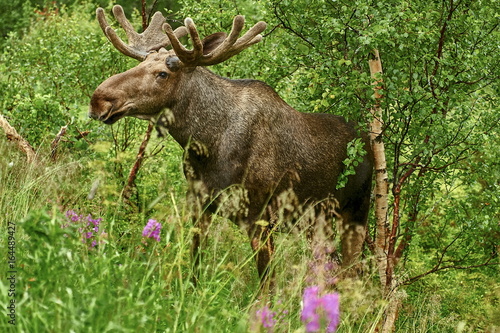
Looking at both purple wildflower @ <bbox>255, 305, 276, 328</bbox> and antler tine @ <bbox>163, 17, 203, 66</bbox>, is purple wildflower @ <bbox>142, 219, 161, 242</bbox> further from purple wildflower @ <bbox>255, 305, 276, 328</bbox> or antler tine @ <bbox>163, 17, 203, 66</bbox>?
antler tine @ <bbox>163, 17, 203, 66</bbox>

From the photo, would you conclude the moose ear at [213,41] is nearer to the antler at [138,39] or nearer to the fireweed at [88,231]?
the antler at [138,39]

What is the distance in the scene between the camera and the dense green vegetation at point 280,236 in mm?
3473

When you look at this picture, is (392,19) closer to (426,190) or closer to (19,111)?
(426,190)

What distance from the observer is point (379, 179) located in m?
6.58

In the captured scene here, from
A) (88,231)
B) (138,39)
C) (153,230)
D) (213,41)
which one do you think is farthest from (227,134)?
(153,230)

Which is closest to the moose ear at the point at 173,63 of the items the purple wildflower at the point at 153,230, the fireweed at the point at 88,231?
the fireweed at the point at 88,231

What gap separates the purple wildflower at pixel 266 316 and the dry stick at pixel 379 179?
9.01 ft

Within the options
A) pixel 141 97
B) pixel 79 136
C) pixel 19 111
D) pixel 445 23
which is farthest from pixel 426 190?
pixel 19 111

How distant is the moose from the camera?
19.1 feet

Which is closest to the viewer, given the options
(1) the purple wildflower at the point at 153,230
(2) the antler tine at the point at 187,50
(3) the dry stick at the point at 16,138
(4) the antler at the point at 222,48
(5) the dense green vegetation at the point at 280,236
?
(5) the dense green vegetation at the point at 280,236

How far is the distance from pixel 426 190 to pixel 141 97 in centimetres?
310

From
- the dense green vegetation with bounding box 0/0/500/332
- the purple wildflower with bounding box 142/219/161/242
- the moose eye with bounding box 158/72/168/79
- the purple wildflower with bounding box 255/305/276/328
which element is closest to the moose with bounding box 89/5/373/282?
the moose eye with bounding box 158/72/168/79

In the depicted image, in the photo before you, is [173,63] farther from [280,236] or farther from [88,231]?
[88,231]

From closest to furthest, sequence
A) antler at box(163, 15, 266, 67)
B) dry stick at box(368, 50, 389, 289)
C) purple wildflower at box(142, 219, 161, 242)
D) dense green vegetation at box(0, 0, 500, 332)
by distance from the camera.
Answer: dense green vegetation at box(0, 0, 500, 332), purple wildflower at box(142, 219, 161, 242), antler at box(163, 15, 266, 67), dry stick at box(368, 50, 389, 289)
